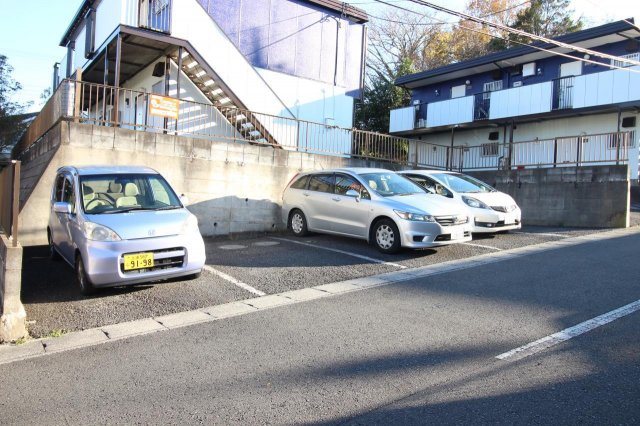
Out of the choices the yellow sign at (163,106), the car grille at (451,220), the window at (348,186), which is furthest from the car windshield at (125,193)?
the car grille at (451,220)

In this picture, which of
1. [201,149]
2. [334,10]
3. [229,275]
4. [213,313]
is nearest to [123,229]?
[213,313]

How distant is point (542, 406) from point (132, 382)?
294 centimetres

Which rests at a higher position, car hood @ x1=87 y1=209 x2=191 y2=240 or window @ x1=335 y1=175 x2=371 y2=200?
window @ x1=335 y1=175 x2=371 y2=200

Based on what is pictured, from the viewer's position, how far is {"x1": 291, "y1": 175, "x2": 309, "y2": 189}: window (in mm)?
10391

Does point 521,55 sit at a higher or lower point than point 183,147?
higher

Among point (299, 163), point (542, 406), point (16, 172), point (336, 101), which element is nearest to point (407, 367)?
point (542, 406)

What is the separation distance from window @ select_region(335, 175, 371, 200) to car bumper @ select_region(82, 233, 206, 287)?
3.80m

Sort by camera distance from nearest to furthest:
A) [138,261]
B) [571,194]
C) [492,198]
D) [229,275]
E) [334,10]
A: [138,261] → [229,275] → [492,198] → [571,194] → [334,10]

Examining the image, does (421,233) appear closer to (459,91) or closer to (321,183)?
(321,183)

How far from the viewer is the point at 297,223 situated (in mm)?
10531

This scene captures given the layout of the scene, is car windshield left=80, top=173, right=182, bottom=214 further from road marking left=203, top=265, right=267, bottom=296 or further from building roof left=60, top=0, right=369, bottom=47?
building roof left=60, top=0, right=369, bottom=47

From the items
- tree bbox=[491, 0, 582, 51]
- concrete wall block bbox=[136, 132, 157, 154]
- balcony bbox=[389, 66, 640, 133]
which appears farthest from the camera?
tree bbox=[491, 0, 582, 51]

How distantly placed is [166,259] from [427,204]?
4.73 meters

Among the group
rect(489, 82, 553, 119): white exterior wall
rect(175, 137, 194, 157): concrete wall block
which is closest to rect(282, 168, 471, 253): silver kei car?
rect(175, 137, 194, 157): concrete wall block
